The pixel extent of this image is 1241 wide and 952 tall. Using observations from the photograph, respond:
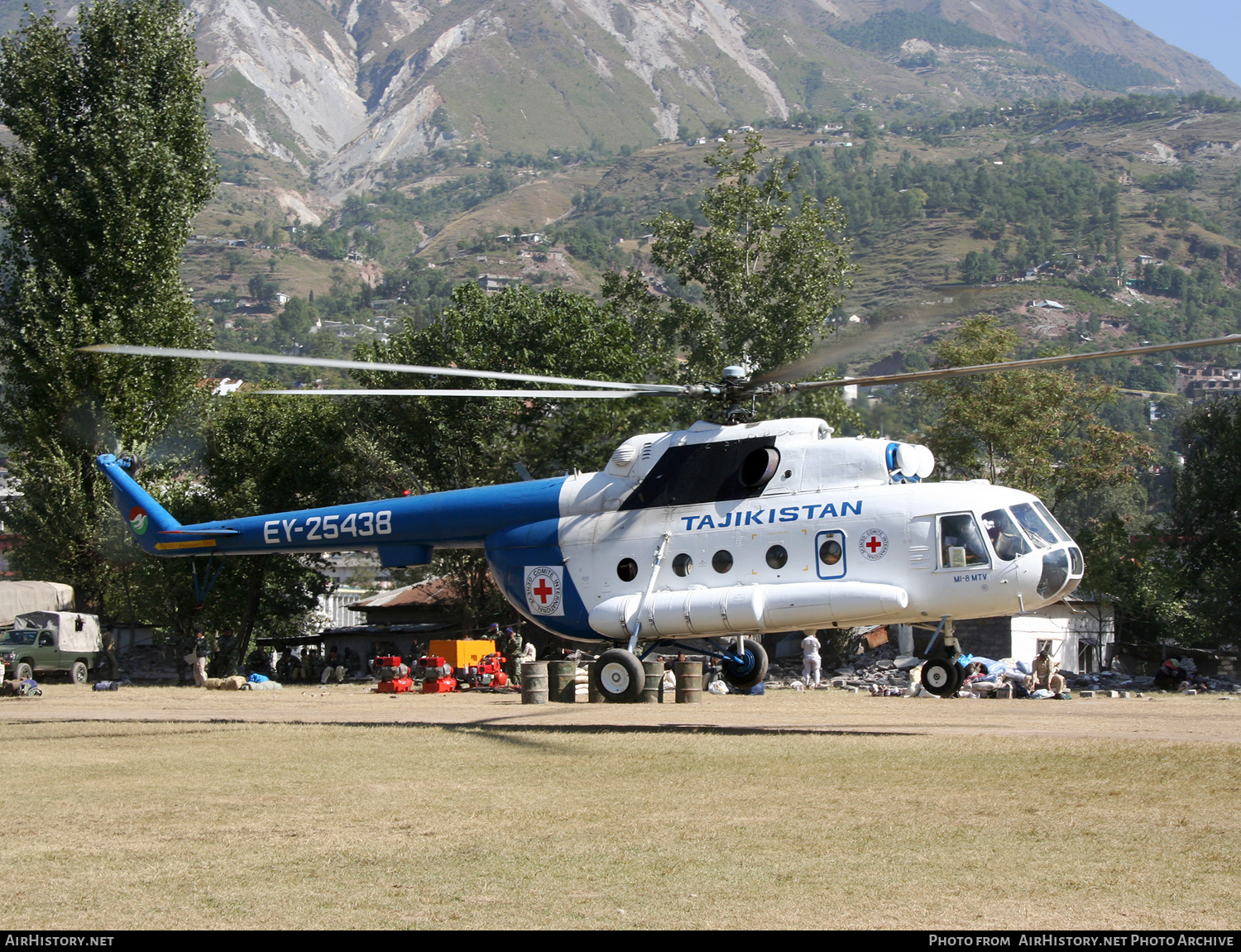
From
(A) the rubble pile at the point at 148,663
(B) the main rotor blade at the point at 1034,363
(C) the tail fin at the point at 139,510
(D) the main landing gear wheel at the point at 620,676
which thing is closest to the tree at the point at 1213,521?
(B) the main rotor blade at the point at 1034,363

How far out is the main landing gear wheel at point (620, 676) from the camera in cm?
1738

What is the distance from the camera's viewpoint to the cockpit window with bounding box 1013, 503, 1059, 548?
16.3m

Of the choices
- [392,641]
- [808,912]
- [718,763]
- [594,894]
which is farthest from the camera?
[392,641]

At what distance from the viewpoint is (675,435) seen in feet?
60.0

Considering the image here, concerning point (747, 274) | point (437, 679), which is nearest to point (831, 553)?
point (437, 679)

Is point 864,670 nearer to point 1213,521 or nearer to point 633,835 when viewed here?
point 1213,521

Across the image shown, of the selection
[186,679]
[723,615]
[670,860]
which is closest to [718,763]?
[723,615]

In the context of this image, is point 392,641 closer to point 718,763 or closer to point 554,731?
point 554,731

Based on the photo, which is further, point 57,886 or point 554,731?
point 554,731

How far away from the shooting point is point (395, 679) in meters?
29.6

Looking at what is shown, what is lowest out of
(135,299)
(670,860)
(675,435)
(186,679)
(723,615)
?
(186,679)

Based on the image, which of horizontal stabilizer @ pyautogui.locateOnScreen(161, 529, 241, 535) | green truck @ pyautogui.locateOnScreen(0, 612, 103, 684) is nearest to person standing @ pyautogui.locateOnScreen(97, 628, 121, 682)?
green truck @ pyautogui.locateOnScreen(0, 612, 103, 684)

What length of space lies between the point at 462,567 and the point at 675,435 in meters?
25.9

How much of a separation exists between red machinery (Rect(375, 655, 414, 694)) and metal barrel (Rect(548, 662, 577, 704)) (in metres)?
7.25
